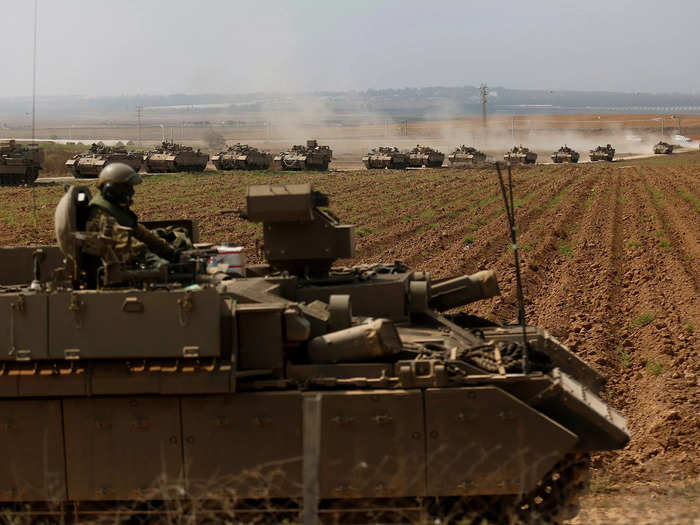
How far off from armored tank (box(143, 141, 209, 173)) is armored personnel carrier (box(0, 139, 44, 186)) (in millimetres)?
7925

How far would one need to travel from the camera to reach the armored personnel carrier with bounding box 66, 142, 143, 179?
175 feet

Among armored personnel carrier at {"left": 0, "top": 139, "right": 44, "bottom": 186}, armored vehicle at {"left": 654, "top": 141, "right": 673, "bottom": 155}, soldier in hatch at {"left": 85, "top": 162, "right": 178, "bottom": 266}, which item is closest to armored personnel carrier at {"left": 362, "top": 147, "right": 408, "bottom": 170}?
armored personnel carrier at {"left": 0, "top": 139, "right": 44, "bottom": 186}

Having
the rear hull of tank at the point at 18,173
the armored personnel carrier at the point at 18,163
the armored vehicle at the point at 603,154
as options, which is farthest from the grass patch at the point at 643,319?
the armored vehicle at the point at 603,154

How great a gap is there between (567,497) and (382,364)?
1.88 meters

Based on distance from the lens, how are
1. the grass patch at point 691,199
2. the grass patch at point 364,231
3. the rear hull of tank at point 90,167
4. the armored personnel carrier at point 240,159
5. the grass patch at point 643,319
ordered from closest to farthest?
the grass patch at point 643,319
the grass patch at point 364,231
the grass patch at point 691,199
the rear hull of tank at point 90,167
the armored personnel carrier at point 240,159

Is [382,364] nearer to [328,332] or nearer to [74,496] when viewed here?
[328,332]

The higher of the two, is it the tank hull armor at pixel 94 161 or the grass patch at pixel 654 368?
the tank hull armor at pixel 94 161

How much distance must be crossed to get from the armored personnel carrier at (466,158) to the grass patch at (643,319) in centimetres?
4848

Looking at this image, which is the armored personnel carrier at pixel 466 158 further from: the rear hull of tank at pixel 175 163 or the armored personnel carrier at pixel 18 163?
the armored personnel carrier at pixel 18 163

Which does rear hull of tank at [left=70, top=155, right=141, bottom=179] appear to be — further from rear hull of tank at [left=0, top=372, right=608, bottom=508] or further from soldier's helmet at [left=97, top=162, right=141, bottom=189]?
rear hull of tank at [left=0, top=372, right=608, bottom=508]

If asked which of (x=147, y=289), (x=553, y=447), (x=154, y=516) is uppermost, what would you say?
(x=147, y=289)

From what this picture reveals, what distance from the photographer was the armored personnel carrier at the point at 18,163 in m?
50.1

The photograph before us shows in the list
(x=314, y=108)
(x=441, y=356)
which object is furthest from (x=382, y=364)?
(x=314, y=108)

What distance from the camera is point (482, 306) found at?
57.3ft
